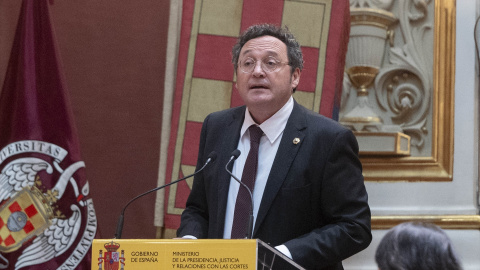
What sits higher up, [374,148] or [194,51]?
[194,51]

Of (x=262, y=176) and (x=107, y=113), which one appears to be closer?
(x=262, y=176)

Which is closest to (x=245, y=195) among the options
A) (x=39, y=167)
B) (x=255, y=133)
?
(x=255, y=133)

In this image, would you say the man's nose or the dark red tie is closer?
the dark red tie

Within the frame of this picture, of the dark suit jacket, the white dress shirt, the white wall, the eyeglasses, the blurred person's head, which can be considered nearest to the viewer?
the blurred person's head

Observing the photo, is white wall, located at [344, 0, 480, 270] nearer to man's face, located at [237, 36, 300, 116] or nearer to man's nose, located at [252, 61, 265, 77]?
man's face, located at [237, 36, 300, 116]

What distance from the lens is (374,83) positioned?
4.49 meters

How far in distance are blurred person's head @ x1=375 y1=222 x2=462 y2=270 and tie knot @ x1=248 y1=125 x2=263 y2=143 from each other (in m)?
1.03

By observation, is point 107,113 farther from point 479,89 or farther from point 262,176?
point 479,89

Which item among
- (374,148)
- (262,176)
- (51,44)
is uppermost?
(51,44)

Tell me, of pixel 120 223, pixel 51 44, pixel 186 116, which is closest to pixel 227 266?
pixel 120 223

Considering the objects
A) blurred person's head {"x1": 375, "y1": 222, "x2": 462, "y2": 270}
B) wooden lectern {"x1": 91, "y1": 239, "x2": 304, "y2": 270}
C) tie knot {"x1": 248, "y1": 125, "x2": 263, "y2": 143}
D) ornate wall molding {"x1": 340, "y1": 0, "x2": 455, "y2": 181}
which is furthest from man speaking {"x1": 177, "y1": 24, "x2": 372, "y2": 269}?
ornate wall molding {"x1": 340, "y1": 0, "x2": 455, "y2": 181}

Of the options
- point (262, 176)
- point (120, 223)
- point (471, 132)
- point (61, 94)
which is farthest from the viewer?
point (471, 132)

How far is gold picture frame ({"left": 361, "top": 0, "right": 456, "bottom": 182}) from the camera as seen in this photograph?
4.33 meters

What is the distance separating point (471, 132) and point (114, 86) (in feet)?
6.96
